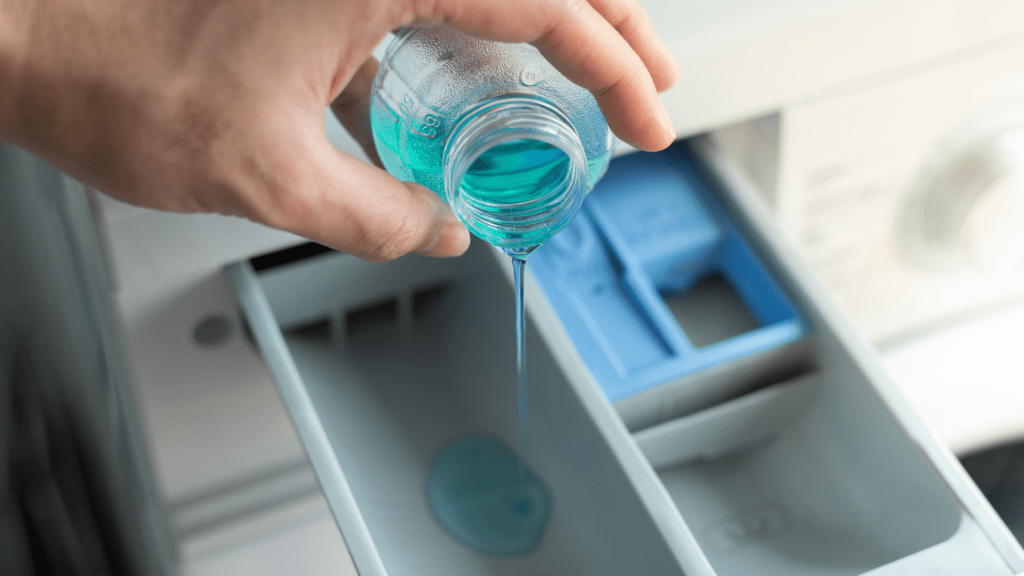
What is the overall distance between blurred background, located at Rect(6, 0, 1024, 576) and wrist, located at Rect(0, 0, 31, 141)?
0.50ft

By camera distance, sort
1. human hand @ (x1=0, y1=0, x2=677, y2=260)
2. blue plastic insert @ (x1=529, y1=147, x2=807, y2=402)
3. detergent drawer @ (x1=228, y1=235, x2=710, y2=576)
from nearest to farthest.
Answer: human hand @ (x1=0, y1=0, x2=677, y2=260) → detergent drawer @ (x1=228, y1=235, x2=710, y2=576) → blue plastic insert @ (x1=529, y1=147, x2=807, y2=402)

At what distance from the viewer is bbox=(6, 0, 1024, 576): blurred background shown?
0.65 m

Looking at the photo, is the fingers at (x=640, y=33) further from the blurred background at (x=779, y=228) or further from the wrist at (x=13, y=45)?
the wrist at (x=13, y=45)

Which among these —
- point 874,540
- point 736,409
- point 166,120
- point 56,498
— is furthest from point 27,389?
point 874,540

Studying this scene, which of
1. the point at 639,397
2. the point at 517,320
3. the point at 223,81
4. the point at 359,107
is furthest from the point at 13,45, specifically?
the point at 639,397

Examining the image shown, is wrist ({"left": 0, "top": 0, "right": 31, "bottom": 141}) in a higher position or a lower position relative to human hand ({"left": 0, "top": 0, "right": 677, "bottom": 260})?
higher

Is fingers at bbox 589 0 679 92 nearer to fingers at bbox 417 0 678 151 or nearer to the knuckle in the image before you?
fingers at bbox 417 0 678 151

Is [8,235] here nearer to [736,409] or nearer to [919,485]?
[736,409]

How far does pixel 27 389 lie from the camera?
0.79m

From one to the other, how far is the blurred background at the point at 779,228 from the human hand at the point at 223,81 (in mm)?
143

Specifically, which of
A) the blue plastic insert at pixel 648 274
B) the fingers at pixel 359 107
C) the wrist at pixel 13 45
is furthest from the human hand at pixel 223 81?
the blue plastic insert at pixel 648 274

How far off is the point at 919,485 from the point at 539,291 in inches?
11.1

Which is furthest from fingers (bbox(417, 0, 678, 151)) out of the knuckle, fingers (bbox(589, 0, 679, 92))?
the knuckle

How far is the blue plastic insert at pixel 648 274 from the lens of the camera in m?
0.66
